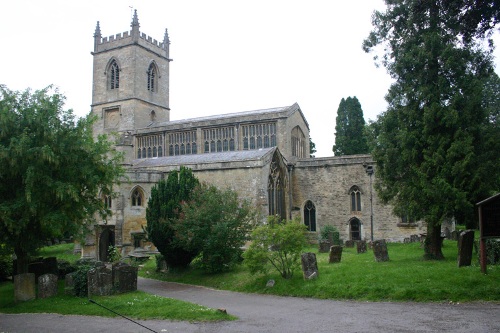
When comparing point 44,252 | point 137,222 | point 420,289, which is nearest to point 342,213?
point 137,222

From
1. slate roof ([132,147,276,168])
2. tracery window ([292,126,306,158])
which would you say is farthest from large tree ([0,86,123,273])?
tracery window ([292,126,306,158])

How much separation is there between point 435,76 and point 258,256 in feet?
31.2

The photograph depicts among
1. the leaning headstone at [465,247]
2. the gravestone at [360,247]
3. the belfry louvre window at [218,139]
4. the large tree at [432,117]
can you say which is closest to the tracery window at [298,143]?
the belfry louvre window at [218,139]

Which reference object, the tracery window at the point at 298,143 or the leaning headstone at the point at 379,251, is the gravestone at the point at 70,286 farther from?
the tracery window at the point at 298,143

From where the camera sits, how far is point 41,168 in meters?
15.5

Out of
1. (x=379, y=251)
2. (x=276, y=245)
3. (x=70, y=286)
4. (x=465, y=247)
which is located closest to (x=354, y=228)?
(x=379, y=251)

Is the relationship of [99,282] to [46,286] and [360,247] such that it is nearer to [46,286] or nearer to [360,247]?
[46,286]

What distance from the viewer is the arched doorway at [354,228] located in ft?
103

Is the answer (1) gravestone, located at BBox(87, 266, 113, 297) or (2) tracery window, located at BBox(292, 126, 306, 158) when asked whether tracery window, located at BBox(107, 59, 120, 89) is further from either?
(1) gravestone, located at BBox(87, 266, 113, 297)

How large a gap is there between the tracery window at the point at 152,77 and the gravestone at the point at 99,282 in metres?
32.0

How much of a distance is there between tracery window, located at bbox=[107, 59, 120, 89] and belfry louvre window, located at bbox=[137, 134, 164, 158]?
747cm

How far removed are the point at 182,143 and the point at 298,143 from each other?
9664mm

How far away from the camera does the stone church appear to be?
28.5 meters

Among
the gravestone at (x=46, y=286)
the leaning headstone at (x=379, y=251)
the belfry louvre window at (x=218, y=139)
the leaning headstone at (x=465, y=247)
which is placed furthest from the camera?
the belfry louvre window at (x=218, y=139)
